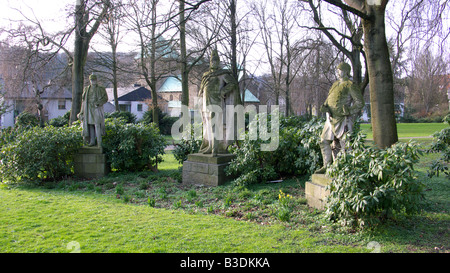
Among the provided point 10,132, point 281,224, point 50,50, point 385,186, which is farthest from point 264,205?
point 50,50

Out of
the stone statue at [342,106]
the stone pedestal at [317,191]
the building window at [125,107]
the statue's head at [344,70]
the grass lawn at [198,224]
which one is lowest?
the grass lawn at [198,224]

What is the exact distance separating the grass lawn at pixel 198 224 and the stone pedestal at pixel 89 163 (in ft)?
→ 7.16

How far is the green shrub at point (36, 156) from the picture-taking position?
858 centimetres

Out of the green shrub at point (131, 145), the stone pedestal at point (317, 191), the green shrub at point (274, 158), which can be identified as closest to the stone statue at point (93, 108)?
the green shrub at point (131, 145)

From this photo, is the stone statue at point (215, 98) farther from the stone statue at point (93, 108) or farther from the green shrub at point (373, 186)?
the green shrub at point (373, 186)

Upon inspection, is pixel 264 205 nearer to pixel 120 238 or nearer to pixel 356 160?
pixel 356 160

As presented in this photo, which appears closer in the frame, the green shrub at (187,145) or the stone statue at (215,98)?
the stone statue at (215,98)

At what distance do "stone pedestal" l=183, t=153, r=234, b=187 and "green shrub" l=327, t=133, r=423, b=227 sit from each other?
369cm

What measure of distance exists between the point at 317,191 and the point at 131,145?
6.21 m

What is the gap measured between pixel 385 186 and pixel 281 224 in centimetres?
166

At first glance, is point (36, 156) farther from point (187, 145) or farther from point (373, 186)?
point (373, 186)

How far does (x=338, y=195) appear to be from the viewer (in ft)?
14.8

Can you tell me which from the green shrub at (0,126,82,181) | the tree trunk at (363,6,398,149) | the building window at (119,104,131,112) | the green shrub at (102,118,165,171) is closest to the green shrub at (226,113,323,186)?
the tree trunk at (363,6,398,149)

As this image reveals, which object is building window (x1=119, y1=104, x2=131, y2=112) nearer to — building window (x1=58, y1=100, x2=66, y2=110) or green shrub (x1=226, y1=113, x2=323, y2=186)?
building window (x1=58, y1=100, x2=66, y2=110)
